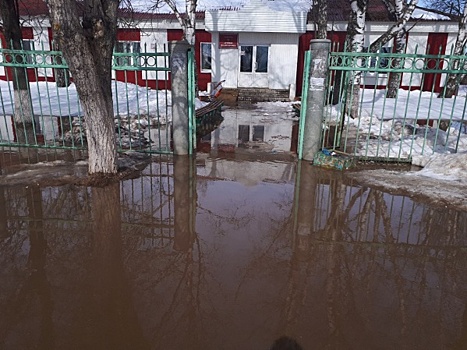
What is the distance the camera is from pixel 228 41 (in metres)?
18.8

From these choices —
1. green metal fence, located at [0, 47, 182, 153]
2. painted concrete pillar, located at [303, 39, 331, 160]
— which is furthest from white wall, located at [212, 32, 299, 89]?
painted concrete pillar, located at [303, 39, 331, 160]

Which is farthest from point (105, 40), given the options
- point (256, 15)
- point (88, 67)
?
point (256, 15)

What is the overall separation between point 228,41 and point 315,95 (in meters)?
13.6

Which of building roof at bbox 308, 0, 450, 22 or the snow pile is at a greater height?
building roof at bbox 308, 0, 450, 22

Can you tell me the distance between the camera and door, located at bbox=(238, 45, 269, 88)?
1884 centimetres

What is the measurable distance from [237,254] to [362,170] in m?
3.68

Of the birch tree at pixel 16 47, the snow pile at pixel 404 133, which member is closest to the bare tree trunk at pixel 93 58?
the birch tree at pixel 16 47

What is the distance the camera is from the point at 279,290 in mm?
3104

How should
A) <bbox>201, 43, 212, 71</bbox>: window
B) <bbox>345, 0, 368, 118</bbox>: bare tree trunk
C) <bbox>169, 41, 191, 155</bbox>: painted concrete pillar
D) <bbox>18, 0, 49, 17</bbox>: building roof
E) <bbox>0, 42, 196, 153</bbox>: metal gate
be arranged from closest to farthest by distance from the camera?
<bbox>169, 41, 191, 155</bbox>: painted concrete pillar, <bbox>0, 42, 196, 153</bbox>: metal gate, <bbox>345, 0, 368, 118</bbox>: bare tree trunk, <bbox>18, 0, 49, 17</bbox>: building roof, <bbox>201, 43, 212, 71</bbox>: window

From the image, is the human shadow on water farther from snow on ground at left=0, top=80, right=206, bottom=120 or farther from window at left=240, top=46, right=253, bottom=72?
window at left=240, top=46, right=253, bottom=72

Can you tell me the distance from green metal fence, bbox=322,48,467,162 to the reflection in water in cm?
220

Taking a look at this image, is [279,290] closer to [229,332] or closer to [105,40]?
[229,332]

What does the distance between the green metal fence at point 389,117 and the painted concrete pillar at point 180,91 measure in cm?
261

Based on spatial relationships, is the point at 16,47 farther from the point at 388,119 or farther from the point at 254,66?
the point at 254,66
